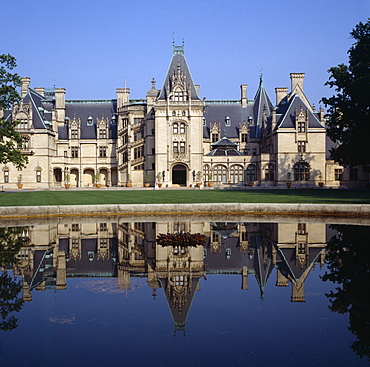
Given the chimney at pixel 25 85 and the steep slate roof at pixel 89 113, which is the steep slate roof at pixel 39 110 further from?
the steep slate roof at pixel 89 113

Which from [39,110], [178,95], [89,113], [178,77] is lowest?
[39,110]

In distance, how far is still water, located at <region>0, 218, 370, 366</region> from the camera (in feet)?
22.6

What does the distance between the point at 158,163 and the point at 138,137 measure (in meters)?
6.85

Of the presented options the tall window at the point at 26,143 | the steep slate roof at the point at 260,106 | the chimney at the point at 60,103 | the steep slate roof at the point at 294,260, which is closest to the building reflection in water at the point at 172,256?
the steep slate roof at the point at 294,260

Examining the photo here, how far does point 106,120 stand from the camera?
235ft

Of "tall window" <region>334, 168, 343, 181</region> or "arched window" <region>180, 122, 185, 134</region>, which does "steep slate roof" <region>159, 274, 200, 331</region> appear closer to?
"arched window" <region>180, 122, 185, 134</region>

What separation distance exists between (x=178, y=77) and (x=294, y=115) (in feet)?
55.4

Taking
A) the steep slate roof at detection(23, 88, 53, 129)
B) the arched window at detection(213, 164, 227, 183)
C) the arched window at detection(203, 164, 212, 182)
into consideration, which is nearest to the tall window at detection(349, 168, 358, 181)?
the arched window at detection(213, 164, 227, 183)

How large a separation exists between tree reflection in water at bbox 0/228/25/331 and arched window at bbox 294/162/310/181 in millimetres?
48168

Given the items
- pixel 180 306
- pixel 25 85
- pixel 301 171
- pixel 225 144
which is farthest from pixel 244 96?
pixel 180 306

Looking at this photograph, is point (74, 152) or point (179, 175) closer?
point (179, 175)

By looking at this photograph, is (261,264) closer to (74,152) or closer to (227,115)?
(227,115)

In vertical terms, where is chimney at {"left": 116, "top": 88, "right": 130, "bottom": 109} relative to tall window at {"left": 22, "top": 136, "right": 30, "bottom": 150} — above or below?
above

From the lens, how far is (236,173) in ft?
211
